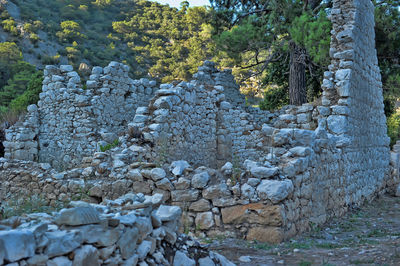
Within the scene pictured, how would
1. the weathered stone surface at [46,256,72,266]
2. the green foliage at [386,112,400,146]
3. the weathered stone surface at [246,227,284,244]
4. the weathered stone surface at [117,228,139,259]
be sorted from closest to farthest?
the weathered stone surface at [46,256,72,266] < the weathered stone surface at [117,228,139,259] < the weathered stone surface at [246,227,284,244] < the green foliage at [386,112,400,146]

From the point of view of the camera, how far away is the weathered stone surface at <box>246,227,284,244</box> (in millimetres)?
4906

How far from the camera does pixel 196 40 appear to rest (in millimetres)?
40812

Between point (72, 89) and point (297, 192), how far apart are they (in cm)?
764

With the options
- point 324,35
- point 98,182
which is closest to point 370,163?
point 324,35

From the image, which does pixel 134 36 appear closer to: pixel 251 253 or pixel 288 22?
pixel 288 22

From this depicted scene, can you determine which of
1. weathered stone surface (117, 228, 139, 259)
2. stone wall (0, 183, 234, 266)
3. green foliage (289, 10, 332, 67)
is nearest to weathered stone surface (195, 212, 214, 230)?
stone wall (0, 183, 234, 266)

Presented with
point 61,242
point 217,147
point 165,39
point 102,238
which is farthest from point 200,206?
point 165,39

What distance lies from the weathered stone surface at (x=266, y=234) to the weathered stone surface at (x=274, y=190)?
0.40 m

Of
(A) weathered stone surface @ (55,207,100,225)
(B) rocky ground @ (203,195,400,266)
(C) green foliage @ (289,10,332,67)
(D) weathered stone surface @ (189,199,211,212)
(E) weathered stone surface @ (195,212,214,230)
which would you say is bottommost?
(B) rocky ground @ (203,195,400,266)

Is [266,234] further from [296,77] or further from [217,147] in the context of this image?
[296,77]

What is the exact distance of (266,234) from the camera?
16.3ft

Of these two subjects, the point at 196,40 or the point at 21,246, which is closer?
the point at 21,246

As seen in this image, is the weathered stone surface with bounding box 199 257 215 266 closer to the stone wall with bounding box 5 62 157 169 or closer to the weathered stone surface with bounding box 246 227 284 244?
the weathered stone surface with bounding box 246 227 284 244

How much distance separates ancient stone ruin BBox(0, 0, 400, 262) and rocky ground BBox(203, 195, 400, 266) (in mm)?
267
